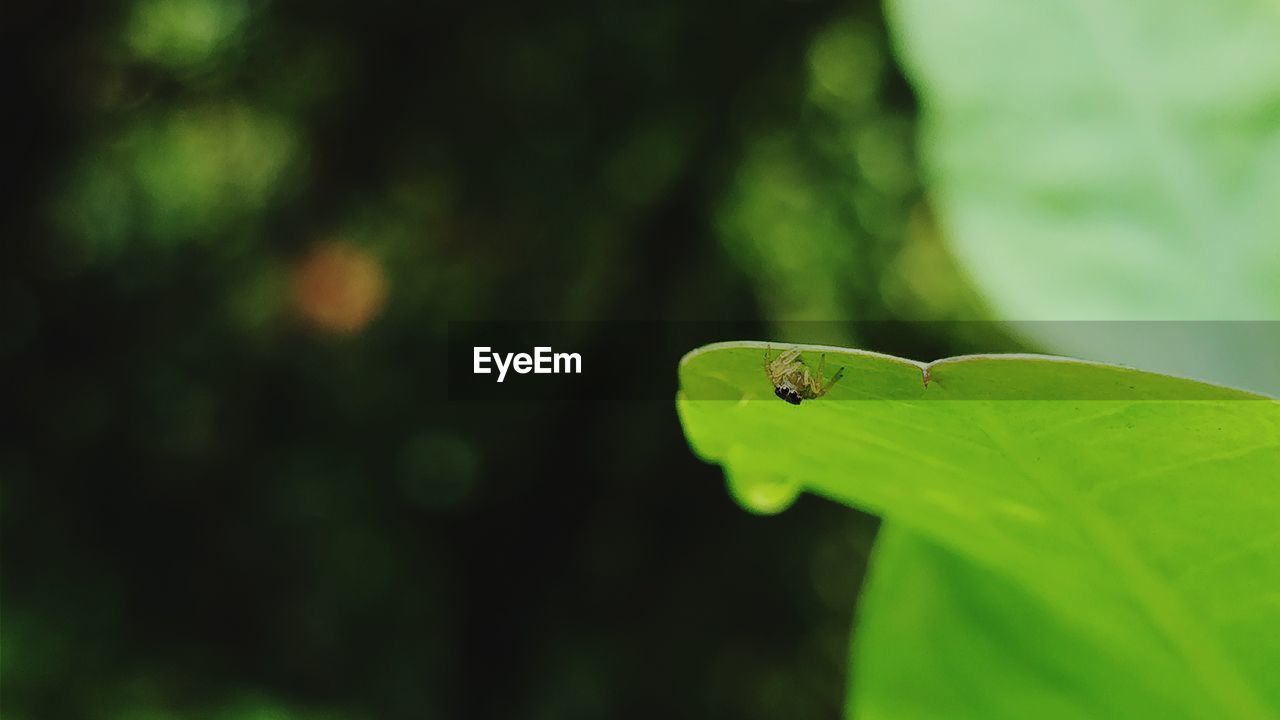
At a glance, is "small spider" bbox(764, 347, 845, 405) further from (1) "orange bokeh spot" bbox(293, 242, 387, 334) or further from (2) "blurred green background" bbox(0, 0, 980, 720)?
(1) "orange bokeh spot" bbox(293, 242, 387, 334)

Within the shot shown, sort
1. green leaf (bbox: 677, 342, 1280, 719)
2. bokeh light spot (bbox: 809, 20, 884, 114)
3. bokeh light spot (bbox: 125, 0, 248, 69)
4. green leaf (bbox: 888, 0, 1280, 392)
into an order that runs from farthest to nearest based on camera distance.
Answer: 1. bokeh light spot (bbox: 809, 20, 884, 114)
2. bokeh light spot (bbox: 125, 0, 248, 69)
3. green leaf (bbox: 888, 0, 1280, 392)
4. green leaf (bbox: 677, 342, 1280, 719)

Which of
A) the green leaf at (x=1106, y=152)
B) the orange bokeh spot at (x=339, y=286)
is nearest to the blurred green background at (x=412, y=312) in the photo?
the orange bokeh spot at (x=339, y=286)

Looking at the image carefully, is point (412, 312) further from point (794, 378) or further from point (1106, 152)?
point (794, 378)

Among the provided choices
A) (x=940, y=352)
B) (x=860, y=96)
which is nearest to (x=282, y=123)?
(x=860, y=96)

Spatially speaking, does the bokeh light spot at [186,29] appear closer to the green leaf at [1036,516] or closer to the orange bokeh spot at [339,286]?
the orange bokeh spot at [339,286]

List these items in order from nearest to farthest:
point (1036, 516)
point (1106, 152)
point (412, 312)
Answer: point (1036, 516)
point (1106, 152)
point (412, 312)

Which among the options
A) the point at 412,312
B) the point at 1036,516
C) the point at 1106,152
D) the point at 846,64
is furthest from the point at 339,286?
the point at 1036,516

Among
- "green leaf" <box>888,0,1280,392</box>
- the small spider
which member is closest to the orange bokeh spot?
"green leaf" <box>888,0,1280,392</box>

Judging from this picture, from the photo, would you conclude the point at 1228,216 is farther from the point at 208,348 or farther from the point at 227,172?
the point at 227,172
